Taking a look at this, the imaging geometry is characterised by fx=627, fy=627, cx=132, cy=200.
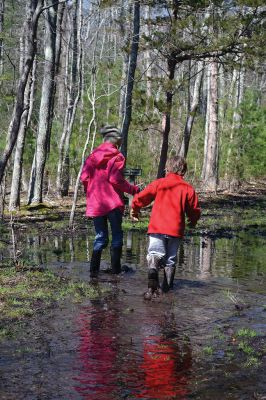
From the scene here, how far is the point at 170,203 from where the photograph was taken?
767 cm

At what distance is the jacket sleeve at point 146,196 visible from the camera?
306 inches

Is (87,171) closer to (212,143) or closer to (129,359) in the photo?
(129,359)

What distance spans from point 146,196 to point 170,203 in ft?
1.15

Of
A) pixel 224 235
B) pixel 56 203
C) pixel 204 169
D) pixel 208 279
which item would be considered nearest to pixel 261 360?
pixel 208 279

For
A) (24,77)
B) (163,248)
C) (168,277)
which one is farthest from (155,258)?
(24,77)

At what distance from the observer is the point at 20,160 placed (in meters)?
18.9

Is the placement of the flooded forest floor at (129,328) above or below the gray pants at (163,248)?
below

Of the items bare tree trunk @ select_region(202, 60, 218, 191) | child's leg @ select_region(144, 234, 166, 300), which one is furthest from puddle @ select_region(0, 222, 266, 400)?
bare tree trunk @ select_region(202, 60, 218, 191)

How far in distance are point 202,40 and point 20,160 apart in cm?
641

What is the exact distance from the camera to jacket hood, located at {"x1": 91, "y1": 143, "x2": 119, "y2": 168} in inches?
343

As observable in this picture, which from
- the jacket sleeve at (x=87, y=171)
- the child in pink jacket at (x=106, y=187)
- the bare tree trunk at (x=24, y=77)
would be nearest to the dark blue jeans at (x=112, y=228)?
the child in pink jacket at (x=106, y=187)

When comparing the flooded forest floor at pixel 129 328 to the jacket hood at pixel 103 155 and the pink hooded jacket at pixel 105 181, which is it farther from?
the jacket hood at pixel 103 155

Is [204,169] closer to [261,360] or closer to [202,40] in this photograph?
[202,40]

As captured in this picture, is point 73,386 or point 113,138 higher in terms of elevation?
point 113,138
